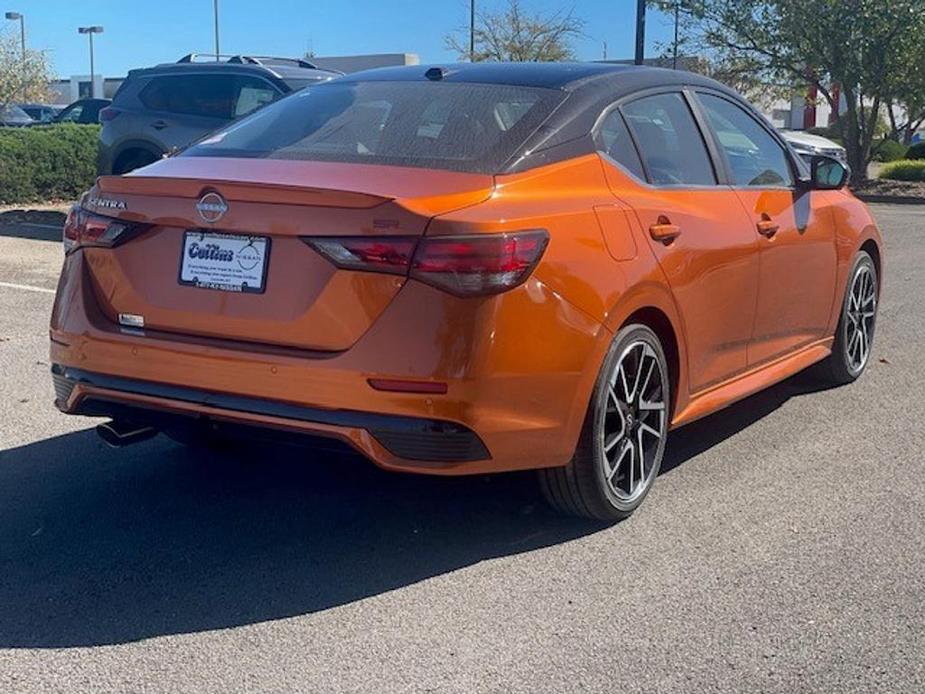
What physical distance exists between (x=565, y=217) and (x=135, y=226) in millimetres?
1437

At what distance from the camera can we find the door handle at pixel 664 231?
4.50 meters

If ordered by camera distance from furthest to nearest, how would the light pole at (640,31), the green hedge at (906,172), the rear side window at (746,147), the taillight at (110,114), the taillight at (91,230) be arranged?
the green hedge at (906,172)
the light pole at (640,31)
the taillight at (110,114)
the rear side window at (746,147)
the taillight at (91,230)

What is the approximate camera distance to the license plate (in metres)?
3.87

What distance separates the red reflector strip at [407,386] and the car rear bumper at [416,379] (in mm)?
12

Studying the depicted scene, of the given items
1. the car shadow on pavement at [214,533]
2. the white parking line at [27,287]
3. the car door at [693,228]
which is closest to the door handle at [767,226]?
the car door at [693,228]

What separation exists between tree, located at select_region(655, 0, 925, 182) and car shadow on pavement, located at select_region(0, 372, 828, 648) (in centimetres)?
2084

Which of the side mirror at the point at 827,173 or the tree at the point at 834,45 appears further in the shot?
the tree at the point at 834,45

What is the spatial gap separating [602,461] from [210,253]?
1510 millimetres

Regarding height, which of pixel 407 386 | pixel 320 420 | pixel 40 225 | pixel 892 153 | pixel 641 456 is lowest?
pixel 40 225

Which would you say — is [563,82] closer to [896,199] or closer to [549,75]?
[549,75]

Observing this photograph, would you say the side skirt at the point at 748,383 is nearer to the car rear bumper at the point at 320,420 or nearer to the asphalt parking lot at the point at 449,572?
the asphalt parking lot at the point at 449,572

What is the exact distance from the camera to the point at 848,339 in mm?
6602

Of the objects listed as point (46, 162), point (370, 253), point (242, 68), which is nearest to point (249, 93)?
point (242, 68)

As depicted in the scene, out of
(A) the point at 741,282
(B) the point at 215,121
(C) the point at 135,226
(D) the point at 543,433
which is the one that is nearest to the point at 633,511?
(D) the point at 543,433
